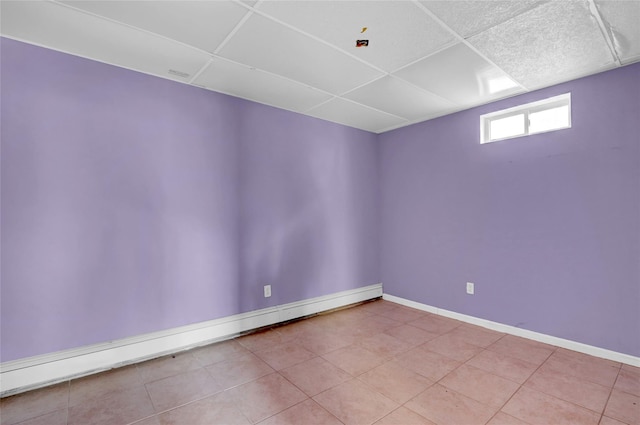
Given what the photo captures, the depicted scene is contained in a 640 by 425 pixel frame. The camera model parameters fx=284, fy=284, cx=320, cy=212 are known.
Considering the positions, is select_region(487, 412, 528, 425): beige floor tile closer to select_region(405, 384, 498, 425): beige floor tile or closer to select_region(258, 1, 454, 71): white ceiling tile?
select_region(405, 384, 498, 425): beige floor tile

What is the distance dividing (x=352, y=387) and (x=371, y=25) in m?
2.52

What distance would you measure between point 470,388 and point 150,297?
2.65 metres

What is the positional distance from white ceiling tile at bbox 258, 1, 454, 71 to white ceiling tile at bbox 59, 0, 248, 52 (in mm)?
257

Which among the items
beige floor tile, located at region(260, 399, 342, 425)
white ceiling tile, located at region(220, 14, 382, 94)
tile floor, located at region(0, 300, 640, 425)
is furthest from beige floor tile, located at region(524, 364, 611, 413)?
white ceiling tile, located at region(220, 14, 382, 94)

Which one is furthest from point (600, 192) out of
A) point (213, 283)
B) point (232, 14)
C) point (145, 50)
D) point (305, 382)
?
point (145, 50)

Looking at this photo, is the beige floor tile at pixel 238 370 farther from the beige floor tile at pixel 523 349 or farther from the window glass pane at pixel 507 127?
the window glass pane at pixel 507 127

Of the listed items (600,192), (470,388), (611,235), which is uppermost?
(600,192)

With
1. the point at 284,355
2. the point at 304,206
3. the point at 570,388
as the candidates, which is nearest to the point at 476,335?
the point at 570,388

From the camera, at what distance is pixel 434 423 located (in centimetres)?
169

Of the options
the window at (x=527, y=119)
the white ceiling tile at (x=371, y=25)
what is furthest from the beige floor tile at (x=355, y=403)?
the window at (x=527, y=119)

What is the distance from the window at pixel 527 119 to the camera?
2777mm

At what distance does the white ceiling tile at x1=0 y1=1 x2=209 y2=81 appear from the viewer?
177cm

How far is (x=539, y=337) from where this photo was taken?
279 centimetres

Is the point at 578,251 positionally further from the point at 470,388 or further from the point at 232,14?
the point at 232,14
